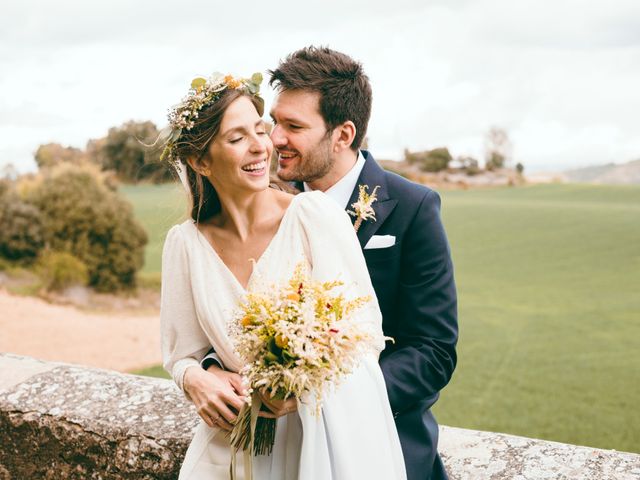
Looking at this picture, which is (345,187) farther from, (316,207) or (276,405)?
(276,405)

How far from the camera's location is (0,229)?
58.1 feet

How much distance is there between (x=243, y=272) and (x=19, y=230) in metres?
16.9

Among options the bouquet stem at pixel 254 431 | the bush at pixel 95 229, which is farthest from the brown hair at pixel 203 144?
the bush at pixel 95 229

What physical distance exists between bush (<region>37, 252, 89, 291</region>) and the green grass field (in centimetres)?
377

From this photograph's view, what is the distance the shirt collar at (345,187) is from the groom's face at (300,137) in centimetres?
9

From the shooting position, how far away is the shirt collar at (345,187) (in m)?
2.84

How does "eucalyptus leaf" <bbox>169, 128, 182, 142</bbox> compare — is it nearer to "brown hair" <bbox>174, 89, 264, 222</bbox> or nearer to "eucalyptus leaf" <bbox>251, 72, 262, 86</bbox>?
"brown hair" <bbox>174, 89, 264, 222</bbox>

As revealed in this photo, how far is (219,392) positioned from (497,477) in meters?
0.99

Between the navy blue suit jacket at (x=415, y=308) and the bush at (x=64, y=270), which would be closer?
the navy blue suit jacket at (x=415, y=308)

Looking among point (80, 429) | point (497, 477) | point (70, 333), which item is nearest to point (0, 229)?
point (70, 333)

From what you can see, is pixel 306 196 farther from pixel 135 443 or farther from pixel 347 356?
pixel 135 443

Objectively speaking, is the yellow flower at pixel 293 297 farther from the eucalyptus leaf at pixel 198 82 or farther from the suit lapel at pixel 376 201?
the eucalyptus leaf at pixel 198 82

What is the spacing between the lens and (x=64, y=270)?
16484 mm

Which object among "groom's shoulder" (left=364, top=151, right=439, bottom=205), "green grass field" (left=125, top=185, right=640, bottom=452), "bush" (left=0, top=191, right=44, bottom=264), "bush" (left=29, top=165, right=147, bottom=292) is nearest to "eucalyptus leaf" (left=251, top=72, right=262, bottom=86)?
"green grass field" (left=125, top=185, right=640, bottom=452)
